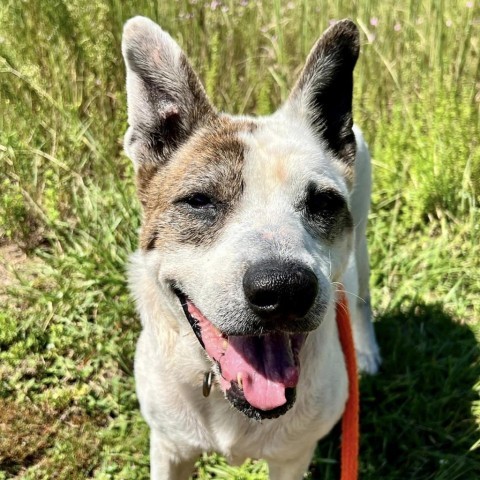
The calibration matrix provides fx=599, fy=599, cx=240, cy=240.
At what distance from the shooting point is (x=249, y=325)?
205 cm

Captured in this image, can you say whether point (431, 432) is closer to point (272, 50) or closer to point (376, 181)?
point (376, 181)

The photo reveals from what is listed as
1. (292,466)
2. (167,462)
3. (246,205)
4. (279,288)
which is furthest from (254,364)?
(167,462)

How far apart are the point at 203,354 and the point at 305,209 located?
2.45 feet

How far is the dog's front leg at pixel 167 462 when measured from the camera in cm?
287

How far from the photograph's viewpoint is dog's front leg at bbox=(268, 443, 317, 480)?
2.77m

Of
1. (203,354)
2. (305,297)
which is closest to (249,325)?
(305,297)

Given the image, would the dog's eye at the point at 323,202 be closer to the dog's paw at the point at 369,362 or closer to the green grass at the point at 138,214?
the green grass at the point at 138,214

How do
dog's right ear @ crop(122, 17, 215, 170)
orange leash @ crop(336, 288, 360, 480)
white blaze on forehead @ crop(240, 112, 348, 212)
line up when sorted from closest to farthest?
white blaze on forehead @ crop(240, 112, 348, 212) → dog's right ear @ crop(122, 17, 215, 170) → orange leash @ crop(336, 288, 360, 480)

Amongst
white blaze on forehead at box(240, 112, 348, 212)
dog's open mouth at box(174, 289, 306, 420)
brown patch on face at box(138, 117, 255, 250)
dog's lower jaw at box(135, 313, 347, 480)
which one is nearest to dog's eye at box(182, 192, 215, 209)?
brown patch on face at box(138, 117, 255, 250)

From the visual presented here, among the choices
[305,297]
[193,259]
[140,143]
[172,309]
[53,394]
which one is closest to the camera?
[305,297]

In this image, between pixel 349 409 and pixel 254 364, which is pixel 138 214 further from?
pixel 254 364

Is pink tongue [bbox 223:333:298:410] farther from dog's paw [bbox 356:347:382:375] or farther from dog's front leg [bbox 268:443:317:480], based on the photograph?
dog's paw [bbox 356:347:382:375]

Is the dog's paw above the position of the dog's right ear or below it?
below

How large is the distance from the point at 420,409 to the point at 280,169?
84.0 inches
